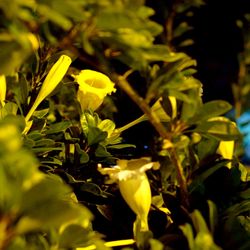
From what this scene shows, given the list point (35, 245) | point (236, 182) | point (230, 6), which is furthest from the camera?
point (230, 6)

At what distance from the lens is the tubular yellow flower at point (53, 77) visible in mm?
646

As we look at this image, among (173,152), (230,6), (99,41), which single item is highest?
(99,41)

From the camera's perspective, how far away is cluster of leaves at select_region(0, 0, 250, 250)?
38 cm

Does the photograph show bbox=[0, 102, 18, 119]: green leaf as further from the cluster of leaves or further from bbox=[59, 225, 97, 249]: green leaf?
bbox=[59, 225, 97, 249]: green leaf

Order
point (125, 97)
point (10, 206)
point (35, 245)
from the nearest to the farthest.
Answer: point (10, 206)
point (35, 245)
point (125, 97)

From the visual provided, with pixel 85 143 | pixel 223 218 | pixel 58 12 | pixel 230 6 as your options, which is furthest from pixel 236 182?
pixel 230 6

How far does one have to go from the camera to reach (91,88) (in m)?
0.72

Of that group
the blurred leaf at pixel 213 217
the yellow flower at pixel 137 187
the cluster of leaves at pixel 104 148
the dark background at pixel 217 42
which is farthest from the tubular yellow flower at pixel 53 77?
the dark background at pixel 217 42

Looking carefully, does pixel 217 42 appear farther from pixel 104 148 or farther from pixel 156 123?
Result: pixel 156 123

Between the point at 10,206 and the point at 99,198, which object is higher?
the point at 10,206

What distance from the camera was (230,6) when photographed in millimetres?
1840

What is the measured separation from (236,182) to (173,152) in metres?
0.15

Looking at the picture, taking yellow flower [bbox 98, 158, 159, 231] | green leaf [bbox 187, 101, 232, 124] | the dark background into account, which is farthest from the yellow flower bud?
the dark background

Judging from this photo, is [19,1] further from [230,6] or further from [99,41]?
[230,6]
